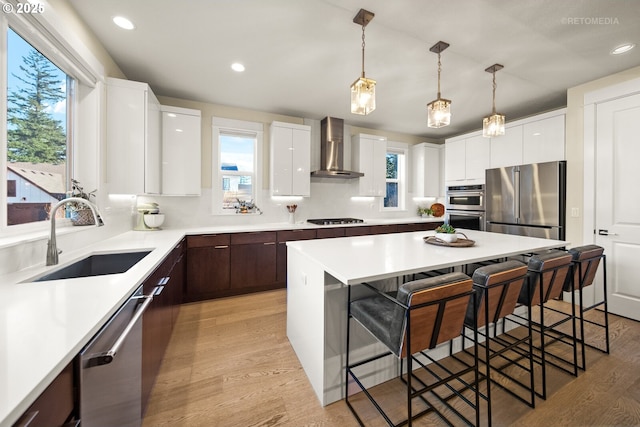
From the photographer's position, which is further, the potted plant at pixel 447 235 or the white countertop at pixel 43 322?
the potted plant at pixel 447 235

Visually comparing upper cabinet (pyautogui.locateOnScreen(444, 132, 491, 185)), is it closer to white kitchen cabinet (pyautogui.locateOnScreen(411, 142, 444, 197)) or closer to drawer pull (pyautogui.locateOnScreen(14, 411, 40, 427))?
white kitchen cabinet (pyautogui.locateOnScreen(411, 142, 444, 197))

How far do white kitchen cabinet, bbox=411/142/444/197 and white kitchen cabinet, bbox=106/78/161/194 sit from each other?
4529 mm

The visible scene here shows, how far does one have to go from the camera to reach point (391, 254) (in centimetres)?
170

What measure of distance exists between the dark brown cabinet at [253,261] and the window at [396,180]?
2775 mm

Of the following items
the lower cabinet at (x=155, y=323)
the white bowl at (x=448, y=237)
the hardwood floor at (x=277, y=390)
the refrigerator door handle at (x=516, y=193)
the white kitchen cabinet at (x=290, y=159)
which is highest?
the white kitchen cabinet at (x=290, y=159)

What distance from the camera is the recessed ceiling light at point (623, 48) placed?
221cm

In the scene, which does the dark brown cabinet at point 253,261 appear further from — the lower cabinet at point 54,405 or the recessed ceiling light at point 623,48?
the recessed ceiling light at point 623,48

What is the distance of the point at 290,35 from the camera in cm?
212

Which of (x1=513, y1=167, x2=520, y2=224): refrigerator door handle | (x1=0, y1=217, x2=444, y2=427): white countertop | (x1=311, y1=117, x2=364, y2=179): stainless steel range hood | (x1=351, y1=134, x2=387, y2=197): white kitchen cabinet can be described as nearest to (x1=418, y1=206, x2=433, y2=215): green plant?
(x1=351, y1=134, x2=387, y2=197): white kitchen cabinet

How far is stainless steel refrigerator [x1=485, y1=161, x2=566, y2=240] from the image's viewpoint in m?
3.09

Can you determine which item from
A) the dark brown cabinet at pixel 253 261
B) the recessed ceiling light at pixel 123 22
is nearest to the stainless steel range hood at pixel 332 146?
the dark brown cabinet at pixel 253 261

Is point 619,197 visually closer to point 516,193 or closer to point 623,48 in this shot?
point 516,193

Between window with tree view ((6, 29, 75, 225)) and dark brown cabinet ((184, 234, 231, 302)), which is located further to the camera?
dark brown cabinet ((184, 234, 231, 302))

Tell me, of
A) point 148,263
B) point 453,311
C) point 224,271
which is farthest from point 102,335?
point 224,271
